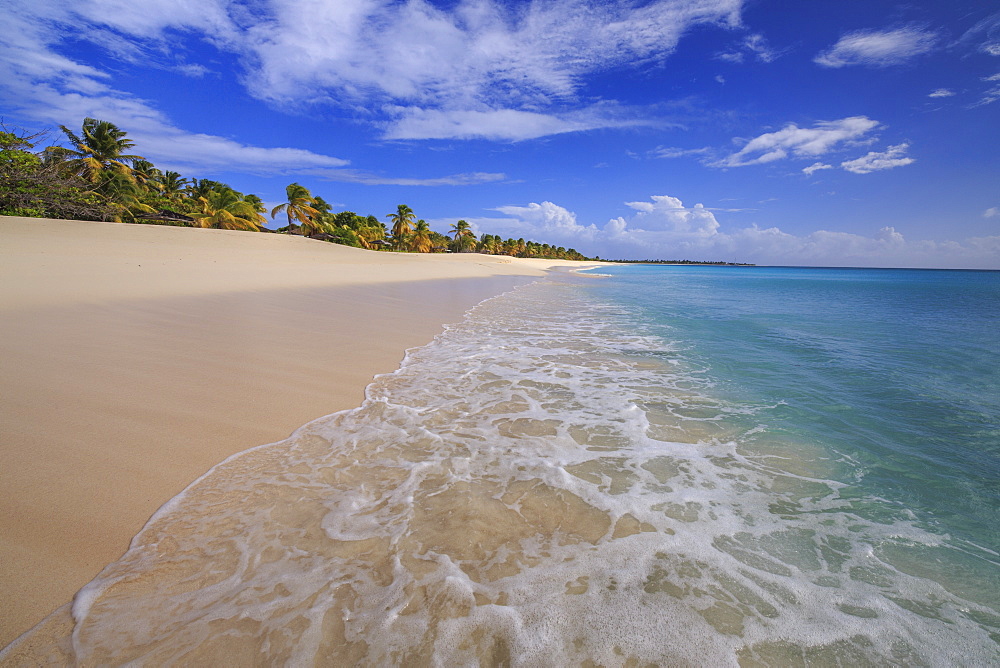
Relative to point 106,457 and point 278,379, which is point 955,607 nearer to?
point 106,457

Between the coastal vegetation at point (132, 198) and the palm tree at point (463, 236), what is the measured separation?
1424cm

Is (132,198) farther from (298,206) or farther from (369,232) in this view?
(369,232)

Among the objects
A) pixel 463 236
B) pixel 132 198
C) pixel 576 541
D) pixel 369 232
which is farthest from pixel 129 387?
pixel 463 236

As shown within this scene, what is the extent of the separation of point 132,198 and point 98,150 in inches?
323

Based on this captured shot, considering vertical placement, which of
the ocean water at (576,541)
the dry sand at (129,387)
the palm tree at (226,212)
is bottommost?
the ocean water at (576,541)

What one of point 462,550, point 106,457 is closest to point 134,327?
point 106,457

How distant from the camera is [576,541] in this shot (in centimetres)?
265

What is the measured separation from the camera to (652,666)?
1.84m

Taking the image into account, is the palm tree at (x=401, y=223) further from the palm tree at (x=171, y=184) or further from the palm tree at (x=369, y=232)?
the palm tree at (x=171, y=184)

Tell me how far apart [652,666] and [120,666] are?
2335 millimetres

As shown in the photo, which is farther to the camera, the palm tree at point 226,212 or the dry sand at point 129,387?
the palm tree at point 226,212

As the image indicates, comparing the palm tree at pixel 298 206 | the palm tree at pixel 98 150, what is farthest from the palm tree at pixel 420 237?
the palm tree at pixel 98 150

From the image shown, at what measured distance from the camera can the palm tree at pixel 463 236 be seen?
3034 inches

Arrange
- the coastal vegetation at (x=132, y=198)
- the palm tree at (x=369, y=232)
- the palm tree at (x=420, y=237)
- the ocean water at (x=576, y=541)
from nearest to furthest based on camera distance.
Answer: the ocean water at (x=576, y=541) → the coastal vegetation at (x=132, y=198) → the palm tree at (x=369, y=232) → the palm tree at (x=420, y=237)
